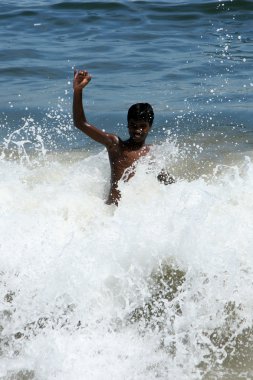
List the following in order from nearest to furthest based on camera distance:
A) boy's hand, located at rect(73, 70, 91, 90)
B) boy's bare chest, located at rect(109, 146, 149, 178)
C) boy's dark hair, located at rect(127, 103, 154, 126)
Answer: boy's hand, located at rect(73, 70, 91, 90)
boy's dark hair, located at rect(127, 103, 154, 126)
boy's bare chest, located at rect(109, 146, 149, 178)

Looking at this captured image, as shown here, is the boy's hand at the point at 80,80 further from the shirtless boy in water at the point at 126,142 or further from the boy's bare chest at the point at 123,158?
the boy's bare chest at the point at 123,158

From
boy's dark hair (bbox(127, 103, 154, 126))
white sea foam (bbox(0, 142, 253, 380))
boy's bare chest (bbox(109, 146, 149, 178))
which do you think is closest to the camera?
white sea foam (bbox(0, 142, 253, 380))

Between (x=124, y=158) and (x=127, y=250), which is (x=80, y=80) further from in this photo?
(x=127, y=250)

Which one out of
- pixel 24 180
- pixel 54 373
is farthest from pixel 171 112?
pixel 54 373

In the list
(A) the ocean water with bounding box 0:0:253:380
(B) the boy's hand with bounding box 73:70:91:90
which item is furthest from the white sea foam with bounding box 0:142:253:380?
(B) the boy's hand with bounding box 73:70:91:90

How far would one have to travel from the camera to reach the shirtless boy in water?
5.29m

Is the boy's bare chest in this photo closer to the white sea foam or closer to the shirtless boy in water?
the shirtless boy in water

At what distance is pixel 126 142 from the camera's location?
5562 mm

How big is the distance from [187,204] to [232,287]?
33.0 inches

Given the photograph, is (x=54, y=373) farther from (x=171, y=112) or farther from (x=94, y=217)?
(x=171, y=112)

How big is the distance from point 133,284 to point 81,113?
4.51ft

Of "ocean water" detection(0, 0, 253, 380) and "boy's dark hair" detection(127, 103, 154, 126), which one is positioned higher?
"boy's dark hair" detection(127, 103, 154, 126)

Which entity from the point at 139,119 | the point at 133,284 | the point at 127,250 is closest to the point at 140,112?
the point at 139,119

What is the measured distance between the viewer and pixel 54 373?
385 cm
